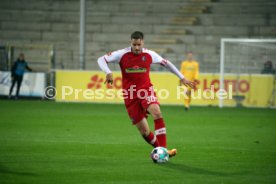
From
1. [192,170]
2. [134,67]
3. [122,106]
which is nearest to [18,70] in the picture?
[122,106]

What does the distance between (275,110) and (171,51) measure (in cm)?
922

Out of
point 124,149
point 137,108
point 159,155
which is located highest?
point 137,108

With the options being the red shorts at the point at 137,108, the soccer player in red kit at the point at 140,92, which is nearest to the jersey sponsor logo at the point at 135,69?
the soccer player in red kit at the point at 140,92

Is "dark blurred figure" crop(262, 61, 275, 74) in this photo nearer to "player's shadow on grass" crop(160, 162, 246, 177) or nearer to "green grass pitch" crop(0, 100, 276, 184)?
"green grass pitch" crop(0, 100, 276, 184)

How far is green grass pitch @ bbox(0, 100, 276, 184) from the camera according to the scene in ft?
28.6

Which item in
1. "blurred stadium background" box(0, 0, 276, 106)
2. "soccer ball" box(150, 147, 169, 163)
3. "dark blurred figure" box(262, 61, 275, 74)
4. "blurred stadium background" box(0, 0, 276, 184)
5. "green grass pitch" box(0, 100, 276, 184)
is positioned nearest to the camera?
"green grass pitch" box(0, 100, 276, 184)

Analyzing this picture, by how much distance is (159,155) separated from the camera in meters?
9.97

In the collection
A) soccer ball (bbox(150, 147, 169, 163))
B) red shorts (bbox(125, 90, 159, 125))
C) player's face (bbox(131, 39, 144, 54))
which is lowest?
soccer ball (bbox(150, 147, 169, 163))

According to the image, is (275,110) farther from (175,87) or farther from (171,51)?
(171,51)

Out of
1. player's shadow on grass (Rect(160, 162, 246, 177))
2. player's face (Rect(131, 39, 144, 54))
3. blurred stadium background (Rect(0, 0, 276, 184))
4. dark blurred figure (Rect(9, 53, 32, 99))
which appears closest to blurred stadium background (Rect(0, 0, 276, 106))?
blurred stadium background (Rect(0, 0, 276, 184))

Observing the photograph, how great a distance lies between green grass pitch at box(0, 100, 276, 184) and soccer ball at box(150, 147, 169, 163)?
12cm

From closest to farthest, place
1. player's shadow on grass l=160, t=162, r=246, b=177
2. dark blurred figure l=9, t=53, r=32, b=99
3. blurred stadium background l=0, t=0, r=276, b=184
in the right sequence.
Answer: player's shadow on grass l=160, t=162, r=246, b=177, blurred stadium background l=0, t=0, r=276, b=184, dark blurred figure l=9, t=53, r=32, b=99

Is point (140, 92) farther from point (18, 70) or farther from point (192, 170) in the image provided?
point (18, 70)

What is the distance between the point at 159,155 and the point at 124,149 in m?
1.94
